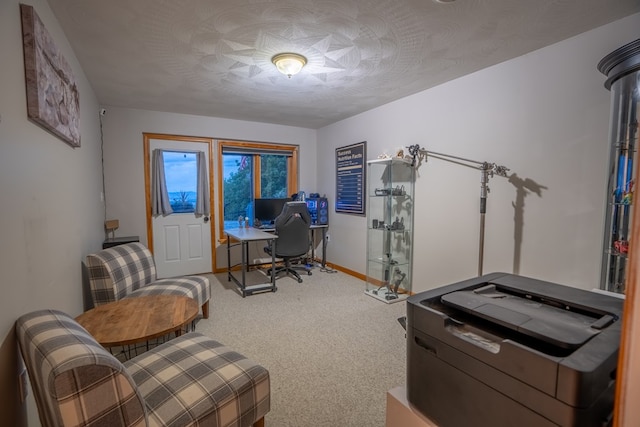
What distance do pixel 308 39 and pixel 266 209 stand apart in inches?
117

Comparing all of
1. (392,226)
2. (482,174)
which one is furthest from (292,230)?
(482,174)

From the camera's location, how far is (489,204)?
2734 millimetres

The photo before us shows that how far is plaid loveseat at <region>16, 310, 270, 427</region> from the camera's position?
0.81 meters

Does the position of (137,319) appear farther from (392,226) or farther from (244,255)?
(392,226)

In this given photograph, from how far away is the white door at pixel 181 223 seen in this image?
430cm

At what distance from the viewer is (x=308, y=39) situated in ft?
7.19

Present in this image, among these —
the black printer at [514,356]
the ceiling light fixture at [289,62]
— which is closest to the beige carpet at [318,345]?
the black printer at [514,356]

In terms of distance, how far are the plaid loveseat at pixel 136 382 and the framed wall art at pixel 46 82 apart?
3.32 ft

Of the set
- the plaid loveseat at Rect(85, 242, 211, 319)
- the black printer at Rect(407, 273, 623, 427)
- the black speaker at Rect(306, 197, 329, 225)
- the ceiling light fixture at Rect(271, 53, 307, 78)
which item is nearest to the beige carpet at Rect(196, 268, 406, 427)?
the plaid loveseat at Rect(85, 242, 211, 319)

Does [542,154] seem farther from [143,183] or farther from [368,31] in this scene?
[143,183]

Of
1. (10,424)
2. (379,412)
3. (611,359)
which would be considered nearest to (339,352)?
(379,412)

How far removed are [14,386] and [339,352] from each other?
6.14 ft

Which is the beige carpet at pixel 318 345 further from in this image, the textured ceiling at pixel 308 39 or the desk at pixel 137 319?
the textured ceiling at pixel 308 39

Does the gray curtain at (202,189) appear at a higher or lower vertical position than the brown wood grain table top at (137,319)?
higher
